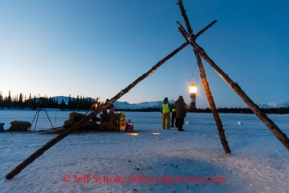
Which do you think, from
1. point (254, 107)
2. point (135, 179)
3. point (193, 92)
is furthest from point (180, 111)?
point (135, 179)

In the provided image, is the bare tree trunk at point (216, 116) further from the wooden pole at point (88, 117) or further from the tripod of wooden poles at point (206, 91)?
the wooden pole at point (88, 117)

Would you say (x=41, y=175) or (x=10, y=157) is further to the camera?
(x=10, y=157)

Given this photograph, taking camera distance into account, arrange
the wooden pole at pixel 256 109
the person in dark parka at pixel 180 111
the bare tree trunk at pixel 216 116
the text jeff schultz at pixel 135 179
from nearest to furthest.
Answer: the wooden pole at pixel 256 109 → the text jeff schultz at pixel 135 179 → the bare tree trunk at pixel 216 116 → the person in dark parka at pixel 180 111

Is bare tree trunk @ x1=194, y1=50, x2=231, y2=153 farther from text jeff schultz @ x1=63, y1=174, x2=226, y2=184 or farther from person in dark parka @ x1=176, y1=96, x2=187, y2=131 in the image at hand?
person in dark parka @ x1=176, y1=96, x2=187, y2=131

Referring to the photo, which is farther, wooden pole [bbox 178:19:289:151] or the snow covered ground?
the snow covered ground

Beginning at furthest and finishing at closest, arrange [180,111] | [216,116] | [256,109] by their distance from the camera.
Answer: [180,111], [216,116], [256,109]

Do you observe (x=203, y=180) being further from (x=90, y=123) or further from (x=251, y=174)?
(x=90, y=123)

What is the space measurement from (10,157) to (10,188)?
2.83 m

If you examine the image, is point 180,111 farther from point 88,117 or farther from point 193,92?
point 88,117

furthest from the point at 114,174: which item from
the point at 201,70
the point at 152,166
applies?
the point at 201,70

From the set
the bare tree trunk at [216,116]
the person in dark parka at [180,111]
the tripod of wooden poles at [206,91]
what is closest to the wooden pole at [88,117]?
the tripod of wooden poles at [206,91]

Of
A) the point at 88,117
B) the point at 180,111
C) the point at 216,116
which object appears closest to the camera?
the point at 88,117

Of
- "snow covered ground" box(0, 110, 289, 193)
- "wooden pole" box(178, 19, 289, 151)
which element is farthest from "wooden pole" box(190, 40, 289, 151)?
"snow covered ground" box(0, 110, 289, 193)

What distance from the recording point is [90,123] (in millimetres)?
14734
